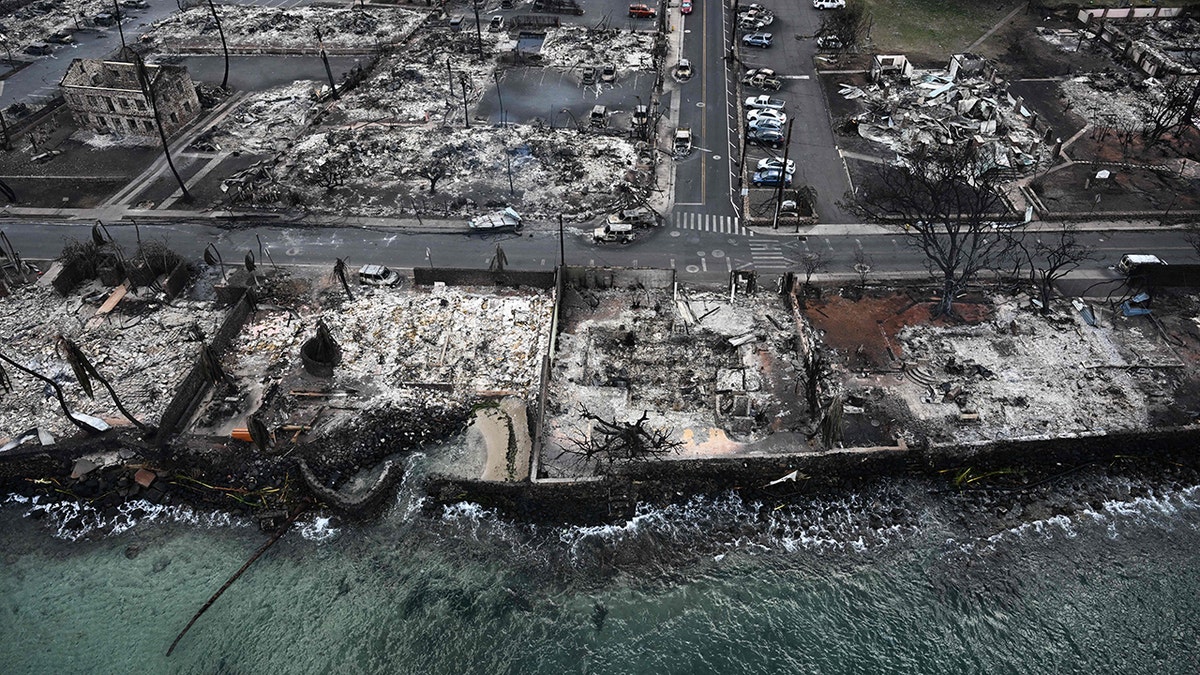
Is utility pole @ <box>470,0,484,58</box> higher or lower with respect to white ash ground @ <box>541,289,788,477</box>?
higher

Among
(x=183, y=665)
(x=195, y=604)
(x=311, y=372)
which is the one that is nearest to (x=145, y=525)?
(x=195, y=604)

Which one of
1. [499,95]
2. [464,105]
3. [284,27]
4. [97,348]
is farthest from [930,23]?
[97,348]

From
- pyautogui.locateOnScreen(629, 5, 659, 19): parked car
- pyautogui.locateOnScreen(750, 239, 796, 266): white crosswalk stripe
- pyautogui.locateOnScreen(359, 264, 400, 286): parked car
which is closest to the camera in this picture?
pyautogui.locateOnScreen(359, 264, 400, 286): parked car

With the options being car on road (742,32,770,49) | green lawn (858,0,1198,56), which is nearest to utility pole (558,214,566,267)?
car on road (742,32,770,49)

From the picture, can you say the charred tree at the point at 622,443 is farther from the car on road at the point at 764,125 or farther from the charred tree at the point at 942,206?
the car on road at the point at 764,125

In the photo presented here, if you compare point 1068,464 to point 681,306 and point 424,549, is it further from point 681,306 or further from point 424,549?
point 424,549

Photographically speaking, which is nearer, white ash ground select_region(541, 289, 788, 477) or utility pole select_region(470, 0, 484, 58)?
white ash ground select_region(541, 289, 788, 477)

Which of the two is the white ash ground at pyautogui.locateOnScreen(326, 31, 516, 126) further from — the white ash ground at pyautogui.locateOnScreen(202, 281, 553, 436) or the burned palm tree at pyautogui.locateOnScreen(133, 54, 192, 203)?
the white ash ground at pyautogui.locateOnScreen(202, 281, 553, 436)
